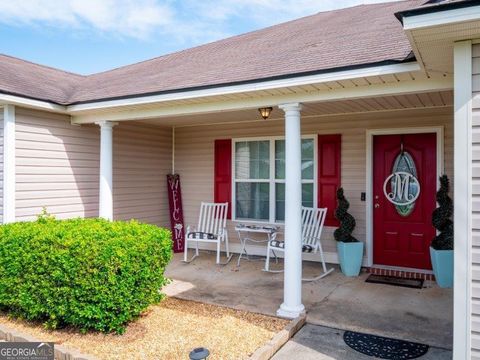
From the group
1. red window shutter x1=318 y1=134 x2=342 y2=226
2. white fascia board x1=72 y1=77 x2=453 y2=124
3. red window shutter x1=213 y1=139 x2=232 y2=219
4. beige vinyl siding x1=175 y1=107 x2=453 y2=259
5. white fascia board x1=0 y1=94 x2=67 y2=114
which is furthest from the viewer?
red window shutter x1=213 y1=139 x2=232 y2=219

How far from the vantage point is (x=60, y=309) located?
338 cm

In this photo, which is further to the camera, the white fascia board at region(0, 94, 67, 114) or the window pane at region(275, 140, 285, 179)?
the window pane at region(275, 140, 285, 179)

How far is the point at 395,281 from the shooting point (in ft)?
16.7

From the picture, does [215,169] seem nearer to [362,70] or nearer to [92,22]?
[362,70]

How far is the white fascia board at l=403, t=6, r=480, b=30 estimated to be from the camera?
2156 mm

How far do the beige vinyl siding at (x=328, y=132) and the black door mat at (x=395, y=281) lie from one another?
0.70 metres

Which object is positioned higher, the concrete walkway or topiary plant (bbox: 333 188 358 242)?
topiary plant (bbox: 333 188 358 242)

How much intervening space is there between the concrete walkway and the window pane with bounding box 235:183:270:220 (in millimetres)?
3295

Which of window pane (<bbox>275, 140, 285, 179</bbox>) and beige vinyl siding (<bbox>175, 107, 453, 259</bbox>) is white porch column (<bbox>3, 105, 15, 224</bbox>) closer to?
beige vinyl siding (<bbox>175, 107, 453, 259</bbox>)

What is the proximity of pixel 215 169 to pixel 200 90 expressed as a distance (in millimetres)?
2952

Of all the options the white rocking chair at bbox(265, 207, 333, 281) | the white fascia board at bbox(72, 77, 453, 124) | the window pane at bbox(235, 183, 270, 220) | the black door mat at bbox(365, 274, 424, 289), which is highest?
the white fascia board at bbox(72, 77, 453, 124)

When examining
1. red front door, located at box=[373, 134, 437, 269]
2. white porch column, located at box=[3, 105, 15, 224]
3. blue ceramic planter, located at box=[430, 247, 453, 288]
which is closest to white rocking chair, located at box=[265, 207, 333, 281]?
red front door, located at box=[373, 134, 437, 269]

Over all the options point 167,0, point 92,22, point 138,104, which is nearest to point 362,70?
point 138,104

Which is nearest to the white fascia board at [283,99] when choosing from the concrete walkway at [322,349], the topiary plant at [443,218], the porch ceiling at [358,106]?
the porch ceiling at [358,106]
